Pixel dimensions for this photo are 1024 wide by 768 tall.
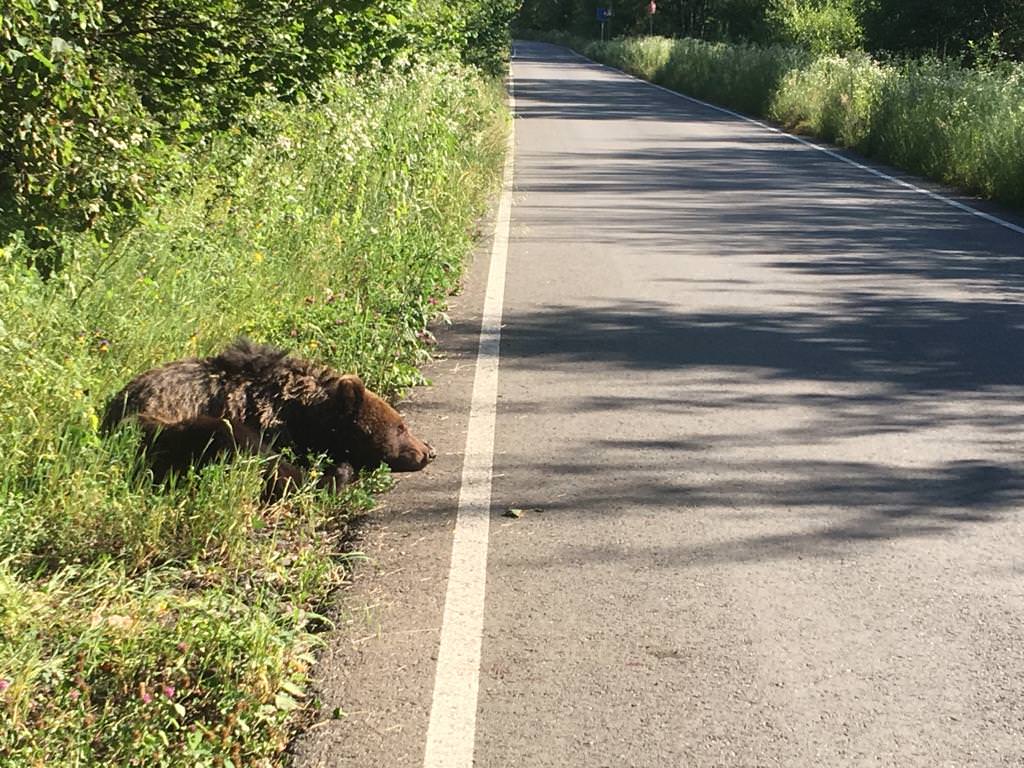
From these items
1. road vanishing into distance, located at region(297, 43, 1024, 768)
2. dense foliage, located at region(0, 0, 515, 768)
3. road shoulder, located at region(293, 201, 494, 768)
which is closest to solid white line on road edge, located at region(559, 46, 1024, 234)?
road vanishing into distance, located at region(297, 43, 1024, 768)

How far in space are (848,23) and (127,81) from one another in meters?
53.5

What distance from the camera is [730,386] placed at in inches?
333

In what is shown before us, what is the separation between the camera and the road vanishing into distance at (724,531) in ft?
14.2

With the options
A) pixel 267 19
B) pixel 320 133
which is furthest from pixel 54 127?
pixel 320 133

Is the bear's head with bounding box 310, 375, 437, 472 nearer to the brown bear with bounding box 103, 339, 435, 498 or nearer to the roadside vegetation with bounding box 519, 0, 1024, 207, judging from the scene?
the brown bear with bounding box 103, 339, 435, 498

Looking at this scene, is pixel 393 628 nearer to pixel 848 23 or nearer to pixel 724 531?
pixel 724 531

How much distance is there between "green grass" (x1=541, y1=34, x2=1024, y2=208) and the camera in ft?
62.9

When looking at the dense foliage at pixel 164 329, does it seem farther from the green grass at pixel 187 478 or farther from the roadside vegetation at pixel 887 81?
the roadside vegetation at pixel 887 81

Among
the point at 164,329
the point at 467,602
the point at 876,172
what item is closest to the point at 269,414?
the point at 164,329

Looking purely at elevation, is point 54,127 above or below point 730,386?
above

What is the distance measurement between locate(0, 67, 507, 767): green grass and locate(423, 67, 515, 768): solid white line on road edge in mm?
416

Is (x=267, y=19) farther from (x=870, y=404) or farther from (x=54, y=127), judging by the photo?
(x=870, y=404)

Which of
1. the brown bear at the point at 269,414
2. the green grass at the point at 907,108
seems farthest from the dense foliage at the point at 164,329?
the green grass at the point at 907,108

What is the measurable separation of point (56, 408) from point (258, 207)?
3990mm
